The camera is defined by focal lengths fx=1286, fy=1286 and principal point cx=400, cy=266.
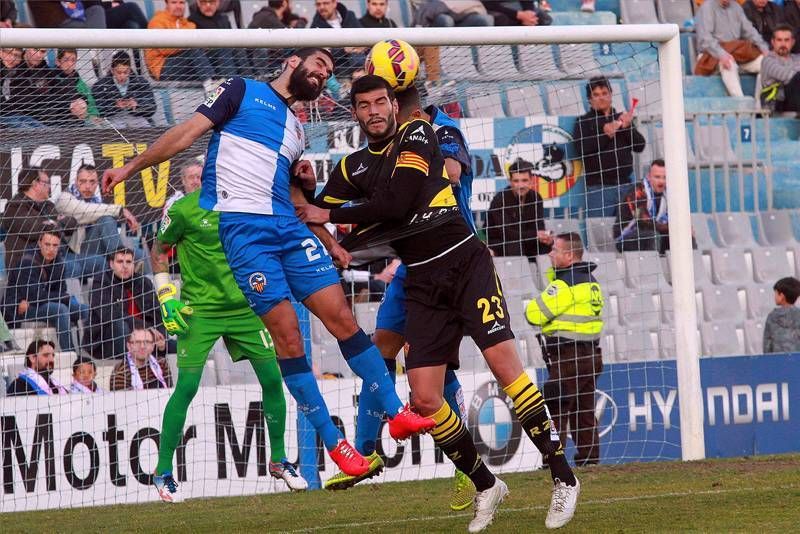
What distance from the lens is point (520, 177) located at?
12438 mm

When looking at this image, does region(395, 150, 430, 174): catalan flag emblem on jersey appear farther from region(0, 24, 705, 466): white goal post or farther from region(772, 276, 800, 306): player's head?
region(772, 276, 800, 306): player's head

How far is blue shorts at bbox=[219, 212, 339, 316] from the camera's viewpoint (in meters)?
7.10

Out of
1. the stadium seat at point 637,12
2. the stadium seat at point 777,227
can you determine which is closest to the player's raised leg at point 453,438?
the stadium seat at point 777,227

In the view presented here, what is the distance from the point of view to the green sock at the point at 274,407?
376 inches

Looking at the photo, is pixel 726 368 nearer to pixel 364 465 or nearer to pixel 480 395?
pixel 480 395

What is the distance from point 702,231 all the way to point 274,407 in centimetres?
793

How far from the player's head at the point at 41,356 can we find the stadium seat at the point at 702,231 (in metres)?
8.08

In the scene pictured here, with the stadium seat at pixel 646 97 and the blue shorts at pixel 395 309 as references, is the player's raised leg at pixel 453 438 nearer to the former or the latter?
the blue shorts at pixel 395 309

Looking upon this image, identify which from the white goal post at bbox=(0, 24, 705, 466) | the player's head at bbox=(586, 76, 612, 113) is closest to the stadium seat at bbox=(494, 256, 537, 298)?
the player's head at bbox=(586, 76, 612, 113)

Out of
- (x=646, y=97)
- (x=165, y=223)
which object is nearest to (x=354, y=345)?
(x=165, y=223)

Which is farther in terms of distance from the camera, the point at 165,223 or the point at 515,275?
the point at 515,275

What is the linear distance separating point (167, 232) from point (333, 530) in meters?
3.09

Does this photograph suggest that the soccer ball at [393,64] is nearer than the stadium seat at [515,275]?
Yes

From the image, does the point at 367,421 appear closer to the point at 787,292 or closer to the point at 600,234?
the point at 600,234
